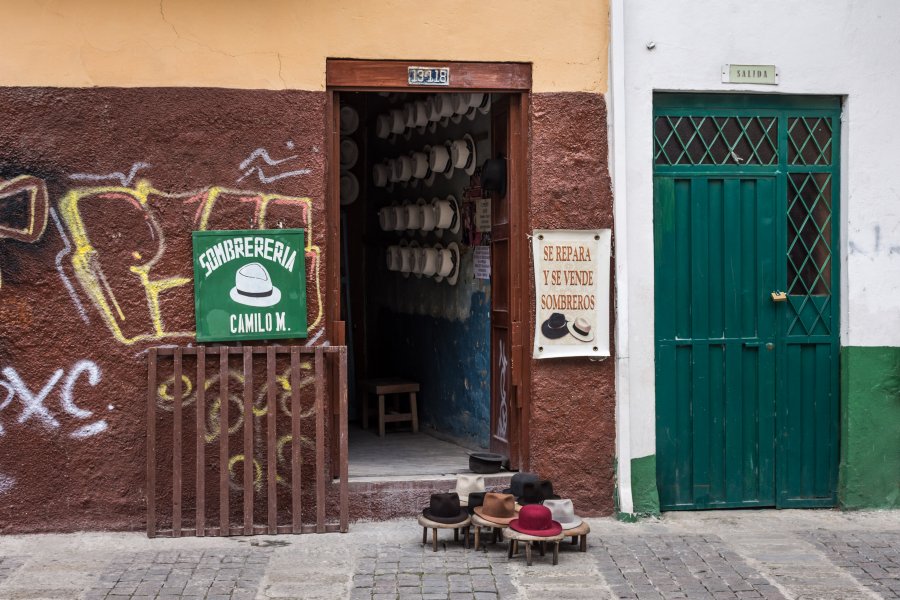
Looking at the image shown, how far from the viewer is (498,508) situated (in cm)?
660

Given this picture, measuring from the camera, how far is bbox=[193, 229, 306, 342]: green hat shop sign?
699cm

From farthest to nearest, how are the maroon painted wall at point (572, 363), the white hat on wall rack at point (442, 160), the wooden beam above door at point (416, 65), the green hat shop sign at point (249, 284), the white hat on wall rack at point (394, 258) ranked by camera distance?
the white hat on wall rack at point (394, 258) < the white hat on wall rack at point (442, 160) < the maroon painted wall at point (572, 363) < the wooden beam above door at point (416, 65) < the green hat shop sign at point (249, 284)

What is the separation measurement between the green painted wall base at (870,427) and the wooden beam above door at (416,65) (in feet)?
8.94

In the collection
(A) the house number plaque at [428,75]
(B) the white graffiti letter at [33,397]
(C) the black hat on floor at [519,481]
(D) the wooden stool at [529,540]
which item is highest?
(A) the house number plaque at [428,75]

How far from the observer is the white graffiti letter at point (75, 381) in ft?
22.7

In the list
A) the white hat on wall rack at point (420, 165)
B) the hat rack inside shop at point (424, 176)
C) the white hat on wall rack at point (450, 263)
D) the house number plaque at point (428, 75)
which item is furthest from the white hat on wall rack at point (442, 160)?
the house number plaque at point (428, 75)

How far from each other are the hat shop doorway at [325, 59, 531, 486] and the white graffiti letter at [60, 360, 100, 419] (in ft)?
4.59

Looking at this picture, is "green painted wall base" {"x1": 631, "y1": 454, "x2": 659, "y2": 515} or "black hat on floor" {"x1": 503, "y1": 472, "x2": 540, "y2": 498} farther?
"green painted wall base" {"x1": 631, "y1": 454, "x2": 659, "y2": 515}

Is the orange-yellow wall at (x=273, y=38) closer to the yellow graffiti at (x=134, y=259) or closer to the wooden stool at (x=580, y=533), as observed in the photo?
the yellow graffiti at (x=134, y=259)

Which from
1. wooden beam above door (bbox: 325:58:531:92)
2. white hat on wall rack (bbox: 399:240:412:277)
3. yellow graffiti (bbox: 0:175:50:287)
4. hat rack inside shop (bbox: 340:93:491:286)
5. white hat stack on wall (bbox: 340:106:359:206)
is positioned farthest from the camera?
white hat stack on wall (bbox: 340:106:359:206)

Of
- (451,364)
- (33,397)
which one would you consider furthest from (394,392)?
(33,397)

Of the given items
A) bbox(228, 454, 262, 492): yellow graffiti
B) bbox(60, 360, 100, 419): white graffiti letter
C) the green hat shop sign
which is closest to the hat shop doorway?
the green hat shop sign

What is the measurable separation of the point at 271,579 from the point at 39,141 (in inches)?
112

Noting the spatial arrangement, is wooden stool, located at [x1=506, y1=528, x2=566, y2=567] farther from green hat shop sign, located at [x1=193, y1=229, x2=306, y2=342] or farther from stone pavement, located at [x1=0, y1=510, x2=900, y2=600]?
green hat shop sign, located at [x1=193, y1=229, x2=306, y2=342]
